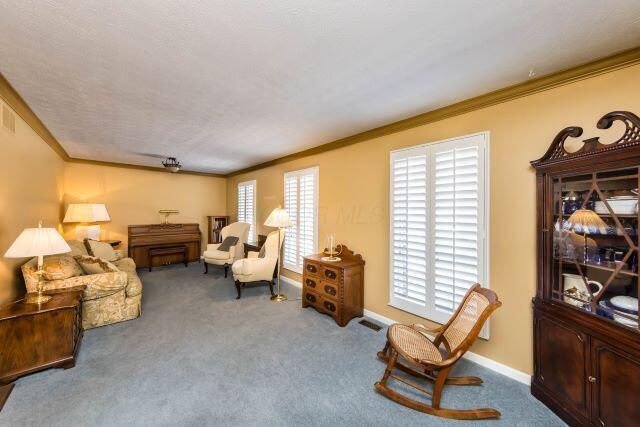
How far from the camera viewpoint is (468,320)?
195cm

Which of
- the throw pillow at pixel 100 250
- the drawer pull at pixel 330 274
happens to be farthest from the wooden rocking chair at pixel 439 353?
the throw pillow at pixel 100 250

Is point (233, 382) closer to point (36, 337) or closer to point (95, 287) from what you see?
point (36, 337)

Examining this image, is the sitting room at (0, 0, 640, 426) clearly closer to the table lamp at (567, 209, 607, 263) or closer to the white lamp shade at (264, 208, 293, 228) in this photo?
the table lamp at (567, 209, 607, 263)

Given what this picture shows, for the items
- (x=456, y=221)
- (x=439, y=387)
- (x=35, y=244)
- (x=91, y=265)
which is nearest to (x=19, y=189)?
(x=91, y=265)

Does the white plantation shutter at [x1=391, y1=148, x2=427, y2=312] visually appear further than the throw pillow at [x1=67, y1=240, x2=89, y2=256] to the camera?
No

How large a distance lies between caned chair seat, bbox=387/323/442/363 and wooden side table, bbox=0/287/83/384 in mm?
2836

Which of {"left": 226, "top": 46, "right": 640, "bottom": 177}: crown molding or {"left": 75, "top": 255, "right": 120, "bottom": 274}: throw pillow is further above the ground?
{"left": 226, "top": 46, "right": 640, "bottom": 177}: crown molding

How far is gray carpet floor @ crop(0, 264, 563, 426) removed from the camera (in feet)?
5.59

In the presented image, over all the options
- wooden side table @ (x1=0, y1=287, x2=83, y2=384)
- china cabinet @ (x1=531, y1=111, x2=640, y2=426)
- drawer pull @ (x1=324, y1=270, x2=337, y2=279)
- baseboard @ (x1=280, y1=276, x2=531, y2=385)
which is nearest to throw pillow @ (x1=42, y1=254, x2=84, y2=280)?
wooden side table @ (x1=0, y1=287, x2=83, y2=384)

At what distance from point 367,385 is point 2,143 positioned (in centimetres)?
388

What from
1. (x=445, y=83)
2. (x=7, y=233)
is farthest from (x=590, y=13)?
(x=7, y=233)

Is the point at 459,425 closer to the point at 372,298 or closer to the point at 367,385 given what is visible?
the point at 367,385

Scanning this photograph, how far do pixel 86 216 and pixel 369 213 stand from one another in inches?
203

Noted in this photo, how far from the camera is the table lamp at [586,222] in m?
1.57
